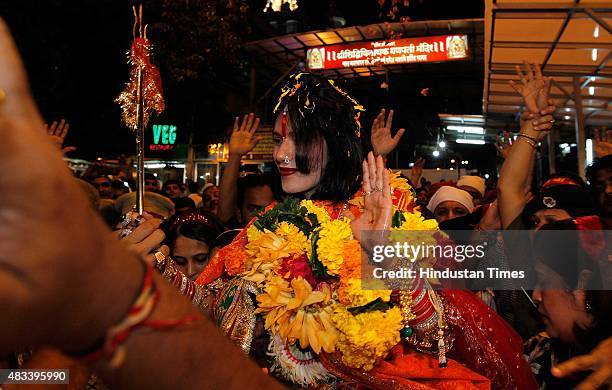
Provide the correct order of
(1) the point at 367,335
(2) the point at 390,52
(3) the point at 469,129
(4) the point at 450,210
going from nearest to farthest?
(1) the point at 367,335 < (4) the point at 450,210 < (2) the point at 390,52 < (3) the point at 469,129

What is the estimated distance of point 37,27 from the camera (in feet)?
26.8

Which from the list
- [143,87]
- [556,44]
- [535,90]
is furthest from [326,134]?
[556,44]

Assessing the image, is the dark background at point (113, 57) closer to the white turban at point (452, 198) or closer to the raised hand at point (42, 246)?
the white turban at point (452, 198)

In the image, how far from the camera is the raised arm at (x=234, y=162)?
411cm

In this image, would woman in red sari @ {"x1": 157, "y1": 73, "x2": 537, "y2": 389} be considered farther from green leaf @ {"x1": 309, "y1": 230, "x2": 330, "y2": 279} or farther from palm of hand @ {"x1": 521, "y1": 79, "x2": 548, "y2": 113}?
palm of hand @ {"x1": 521, "y1": 79, "x2": 548, "y2": 113}

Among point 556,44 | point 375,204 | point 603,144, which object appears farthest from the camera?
point 556,44

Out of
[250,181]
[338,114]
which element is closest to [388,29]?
[250,181]

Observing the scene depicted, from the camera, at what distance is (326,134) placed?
2232 mm

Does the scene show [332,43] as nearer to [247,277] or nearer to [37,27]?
[37,27]

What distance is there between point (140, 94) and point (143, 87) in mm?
103

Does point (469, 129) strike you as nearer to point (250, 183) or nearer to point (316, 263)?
point (250, 183)

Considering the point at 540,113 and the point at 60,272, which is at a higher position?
the point at 540,113

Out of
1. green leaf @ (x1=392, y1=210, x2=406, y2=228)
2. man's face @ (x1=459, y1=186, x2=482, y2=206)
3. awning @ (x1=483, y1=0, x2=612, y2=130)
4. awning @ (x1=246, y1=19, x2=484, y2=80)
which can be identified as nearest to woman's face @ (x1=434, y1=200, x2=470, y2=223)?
man's face @ (x1=459, y1=186, x2=482, y2=206)

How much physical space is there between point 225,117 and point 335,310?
1323 cm
